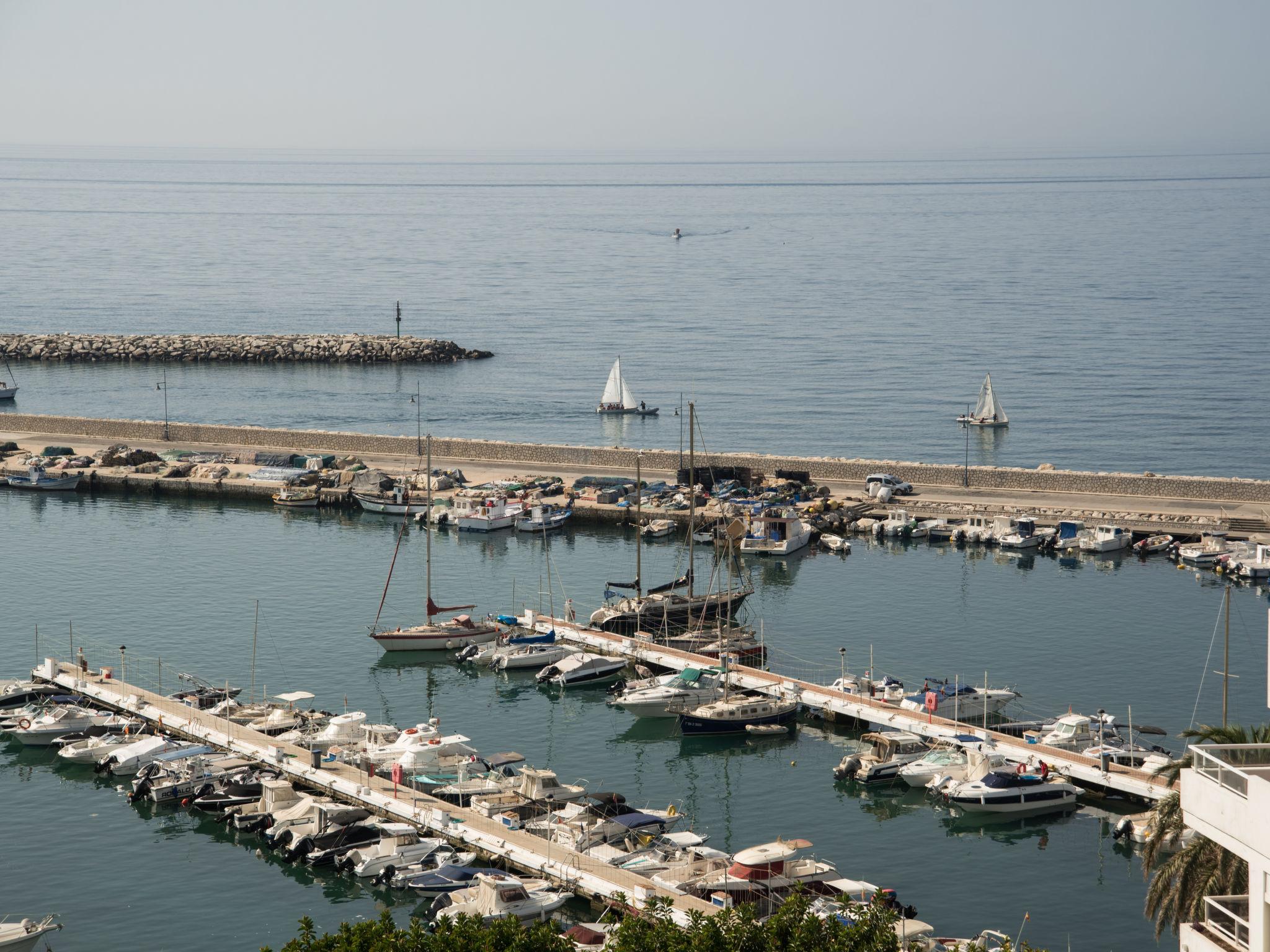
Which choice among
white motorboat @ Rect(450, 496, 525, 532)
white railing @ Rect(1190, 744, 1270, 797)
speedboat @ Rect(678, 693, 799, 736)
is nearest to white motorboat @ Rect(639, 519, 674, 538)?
white motorboat @ Rect(450, 496, 525, 532)

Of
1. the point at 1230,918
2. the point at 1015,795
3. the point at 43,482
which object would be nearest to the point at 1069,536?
the point at 1015,795

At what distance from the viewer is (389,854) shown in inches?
1538

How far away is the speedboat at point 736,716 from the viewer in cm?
5062

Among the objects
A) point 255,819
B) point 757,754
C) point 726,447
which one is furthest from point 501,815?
point 726,447

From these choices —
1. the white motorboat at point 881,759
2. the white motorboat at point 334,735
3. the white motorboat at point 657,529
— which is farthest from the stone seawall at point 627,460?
the white motorboat at point 334,735

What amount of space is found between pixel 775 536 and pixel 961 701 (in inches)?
1109

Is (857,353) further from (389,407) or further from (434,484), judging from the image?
(434,484)

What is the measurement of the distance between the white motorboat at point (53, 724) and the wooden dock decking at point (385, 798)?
4.66 feet

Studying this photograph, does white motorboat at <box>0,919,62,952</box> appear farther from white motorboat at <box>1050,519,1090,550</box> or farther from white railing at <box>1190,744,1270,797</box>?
white motorboat at <box>1050,519,1090,550</box>

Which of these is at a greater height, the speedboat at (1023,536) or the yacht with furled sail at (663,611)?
the speedboat at (1023,536)

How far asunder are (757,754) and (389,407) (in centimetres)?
8850

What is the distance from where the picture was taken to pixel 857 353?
15575 centimetres

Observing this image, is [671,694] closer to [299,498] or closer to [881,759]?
[881,759]

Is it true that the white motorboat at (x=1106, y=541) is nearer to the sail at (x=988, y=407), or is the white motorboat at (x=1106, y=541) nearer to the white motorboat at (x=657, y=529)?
the white motorboat at (x=657, y=529)
